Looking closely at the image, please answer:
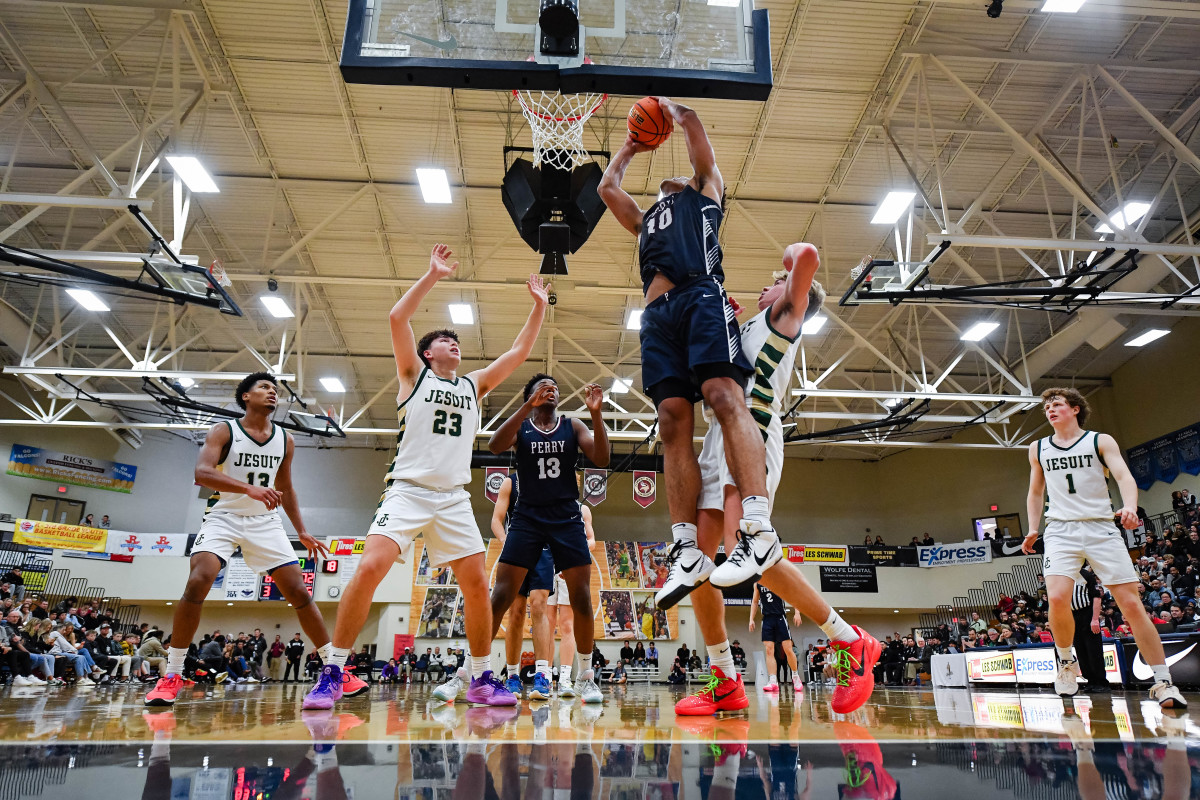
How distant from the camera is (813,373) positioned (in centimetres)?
2198

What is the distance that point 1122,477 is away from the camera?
441 cm

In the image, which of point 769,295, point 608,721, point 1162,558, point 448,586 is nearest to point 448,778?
point 608,721

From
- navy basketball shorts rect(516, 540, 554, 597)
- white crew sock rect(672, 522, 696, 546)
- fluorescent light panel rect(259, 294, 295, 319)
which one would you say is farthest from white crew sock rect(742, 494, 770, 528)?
fluorescent light panel rect(259, 294, 295, 319)

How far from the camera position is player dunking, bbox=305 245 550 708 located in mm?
3256

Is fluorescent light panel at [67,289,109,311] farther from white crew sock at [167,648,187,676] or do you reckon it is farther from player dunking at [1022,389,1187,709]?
player dunking at [1022,389,1187,709]

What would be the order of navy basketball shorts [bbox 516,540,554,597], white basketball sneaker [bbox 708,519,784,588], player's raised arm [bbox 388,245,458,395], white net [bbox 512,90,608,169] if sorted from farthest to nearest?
white net [bbox 512,90,608,169] < navy basketball shorts [bbox 516,540,554,597] < player's raised arm [bbox 388,245,458,395] < white basketball sneaker [bbox 708,519,784,588]

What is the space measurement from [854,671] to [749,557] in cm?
72

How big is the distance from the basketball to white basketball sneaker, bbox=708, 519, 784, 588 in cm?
171

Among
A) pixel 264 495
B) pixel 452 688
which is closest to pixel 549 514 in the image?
pixel 452 688

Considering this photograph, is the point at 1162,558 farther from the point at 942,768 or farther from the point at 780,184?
the point at 942,768

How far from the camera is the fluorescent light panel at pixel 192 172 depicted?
32.9 ft

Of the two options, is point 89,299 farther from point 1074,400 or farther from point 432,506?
point 1074,400

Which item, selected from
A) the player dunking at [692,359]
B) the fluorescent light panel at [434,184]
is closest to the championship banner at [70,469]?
the fluorescent light panel at [434,184]

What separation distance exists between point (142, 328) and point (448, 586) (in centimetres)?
1109
